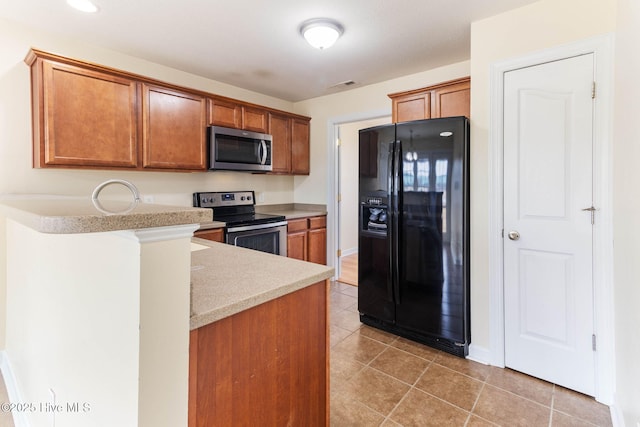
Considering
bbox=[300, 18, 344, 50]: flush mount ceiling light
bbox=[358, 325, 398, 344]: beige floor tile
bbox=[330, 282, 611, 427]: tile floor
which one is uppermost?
bbox=[300, 18, 344, 50]: flush mount ceiling light

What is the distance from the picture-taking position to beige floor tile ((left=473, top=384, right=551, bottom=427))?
1664mm

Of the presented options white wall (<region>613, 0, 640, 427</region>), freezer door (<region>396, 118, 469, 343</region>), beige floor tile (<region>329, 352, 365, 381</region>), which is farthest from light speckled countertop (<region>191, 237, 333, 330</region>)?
freezer door (<region>396, 118, 469, 343</region>)

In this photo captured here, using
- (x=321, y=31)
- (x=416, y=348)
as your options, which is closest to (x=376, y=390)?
(x=416, y=348)

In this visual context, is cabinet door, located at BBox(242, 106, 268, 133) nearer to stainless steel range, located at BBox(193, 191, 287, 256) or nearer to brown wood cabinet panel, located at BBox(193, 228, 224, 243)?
stainless steel range, located at BBox(193, 191, 287, 256)

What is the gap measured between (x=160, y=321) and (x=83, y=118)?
2.36 meters

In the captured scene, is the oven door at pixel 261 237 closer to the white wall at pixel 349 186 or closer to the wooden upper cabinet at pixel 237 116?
the wooden upper cabinet at pixel 237 116

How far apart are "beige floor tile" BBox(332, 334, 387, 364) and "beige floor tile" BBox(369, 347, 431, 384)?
6 cm

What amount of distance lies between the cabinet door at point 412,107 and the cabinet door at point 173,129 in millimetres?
1885

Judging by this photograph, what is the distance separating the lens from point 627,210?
1.42m

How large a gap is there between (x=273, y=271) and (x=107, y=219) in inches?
27.0

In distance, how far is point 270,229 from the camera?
11.1ft

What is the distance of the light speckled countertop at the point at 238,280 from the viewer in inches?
34.7

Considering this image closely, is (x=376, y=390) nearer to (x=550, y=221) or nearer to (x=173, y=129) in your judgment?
(x=550, y=221)

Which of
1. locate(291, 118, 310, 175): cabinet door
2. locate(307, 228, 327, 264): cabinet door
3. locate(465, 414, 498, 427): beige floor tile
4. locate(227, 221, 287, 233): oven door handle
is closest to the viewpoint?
locate(465, 414, 498, 427): beige floor tile
